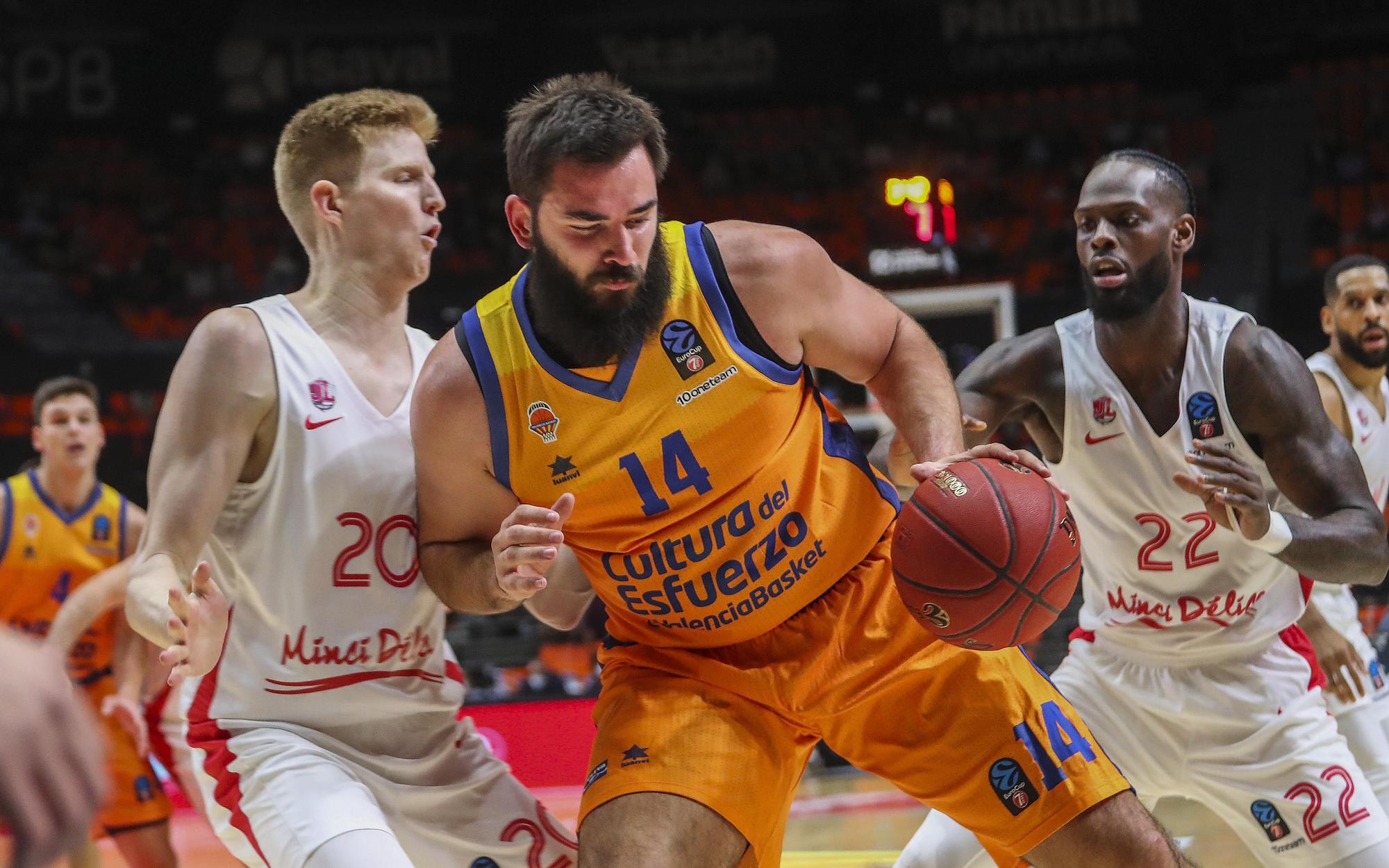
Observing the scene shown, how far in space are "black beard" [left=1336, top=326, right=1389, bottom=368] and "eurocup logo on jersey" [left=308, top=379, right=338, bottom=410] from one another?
3.90 metres

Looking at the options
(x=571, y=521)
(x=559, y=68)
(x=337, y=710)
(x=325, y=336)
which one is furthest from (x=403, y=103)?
(x=559, y=68)

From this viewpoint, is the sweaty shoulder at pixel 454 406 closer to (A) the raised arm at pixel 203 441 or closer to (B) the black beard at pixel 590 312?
(B) the black beard at pixel 590 312

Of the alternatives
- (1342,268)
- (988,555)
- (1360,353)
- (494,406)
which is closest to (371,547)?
(494,406)

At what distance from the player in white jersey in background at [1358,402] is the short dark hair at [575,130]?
264 cm

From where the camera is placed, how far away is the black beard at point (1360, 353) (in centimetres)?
512

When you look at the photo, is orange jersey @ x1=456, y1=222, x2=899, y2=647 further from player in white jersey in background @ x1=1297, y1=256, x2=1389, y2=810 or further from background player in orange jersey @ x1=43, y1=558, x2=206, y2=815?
background player in orange jersey @ x1=43, y1=558, x2=206, y2=815

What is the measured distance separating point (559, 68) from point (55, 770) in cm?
1833

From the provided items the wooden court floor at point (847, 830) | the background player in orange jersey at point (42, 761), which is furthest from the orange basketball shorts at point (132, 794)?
the background player in orange jersey at point (42, 761)

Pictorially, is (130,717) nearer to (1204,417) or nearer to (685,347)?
(685,347)

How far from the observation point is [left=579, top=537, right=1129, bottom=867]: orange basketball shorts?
9.55 feet

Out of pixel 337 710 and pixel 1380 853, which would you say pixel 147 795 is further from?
pixel 1380 853

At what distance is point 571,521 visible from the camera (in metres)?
3.03

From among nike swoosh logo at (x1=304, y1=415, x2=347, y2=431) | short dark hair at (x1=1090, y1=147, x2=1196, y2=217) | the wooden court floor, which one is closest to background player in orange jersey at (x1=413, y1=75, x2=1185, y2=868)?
nike swoosh logo at (x1=304, y1=415, x2=347, y2=431)

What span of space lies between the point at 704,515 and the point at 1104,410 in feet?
4.83
